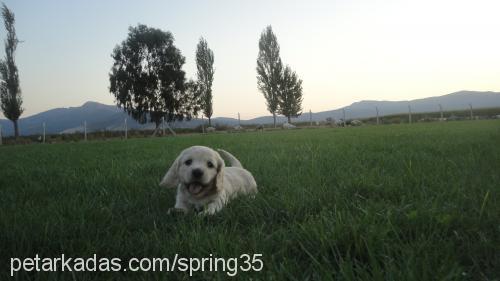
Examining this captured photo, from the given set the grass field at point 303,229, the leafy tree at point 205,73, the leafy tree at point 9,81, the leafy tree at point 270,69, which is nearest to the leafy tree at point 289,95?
the leafy tree at point 270,69

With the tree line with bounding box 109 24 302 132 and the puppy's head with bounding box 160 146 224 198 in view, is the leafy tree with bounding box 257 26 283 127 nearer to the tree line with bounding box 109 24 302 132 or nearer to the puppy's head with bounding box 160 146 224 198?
the tree line with bounding box 109 24 302 132

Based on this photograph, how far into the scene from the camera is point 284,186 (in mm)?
3619

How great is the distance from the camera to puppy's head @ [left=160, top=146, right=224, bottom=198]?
2.91m

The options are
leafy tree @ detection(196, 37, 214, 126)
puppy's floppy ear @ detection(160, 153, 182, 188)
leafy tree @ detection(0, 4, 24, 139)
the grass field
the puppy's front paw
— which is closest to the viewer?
the grass field

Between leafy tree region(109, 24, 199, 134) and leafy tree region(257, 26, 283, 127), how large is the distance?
46.1 ft

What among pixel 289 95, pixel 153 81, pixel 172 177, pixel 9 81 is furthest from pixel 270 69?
pixel 172 177

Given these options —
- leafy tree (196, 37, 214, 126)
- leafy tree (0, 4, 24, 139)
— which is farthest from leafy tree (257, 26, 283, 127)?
leafy tree (0, 4, 24, 139)

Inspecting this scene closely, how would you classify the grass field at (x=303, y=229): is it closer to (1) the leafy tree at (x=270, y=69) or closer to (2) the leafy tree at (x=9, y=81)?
(2) the leafy tree at (x=9, y=81)

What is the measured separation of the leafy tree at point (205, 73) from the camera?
45825 millimetres

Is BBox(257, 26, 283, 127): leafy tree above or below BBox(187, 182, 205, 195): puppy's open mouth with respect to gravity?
above

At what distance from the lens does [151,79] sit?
126 feet

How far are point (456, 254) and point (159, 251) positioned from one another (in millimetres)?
1513

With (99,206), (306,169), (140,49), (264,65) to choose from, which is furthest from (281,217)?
(264,65)

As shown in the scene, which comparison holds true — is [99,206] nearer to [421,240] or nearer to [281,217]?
[281,217]
